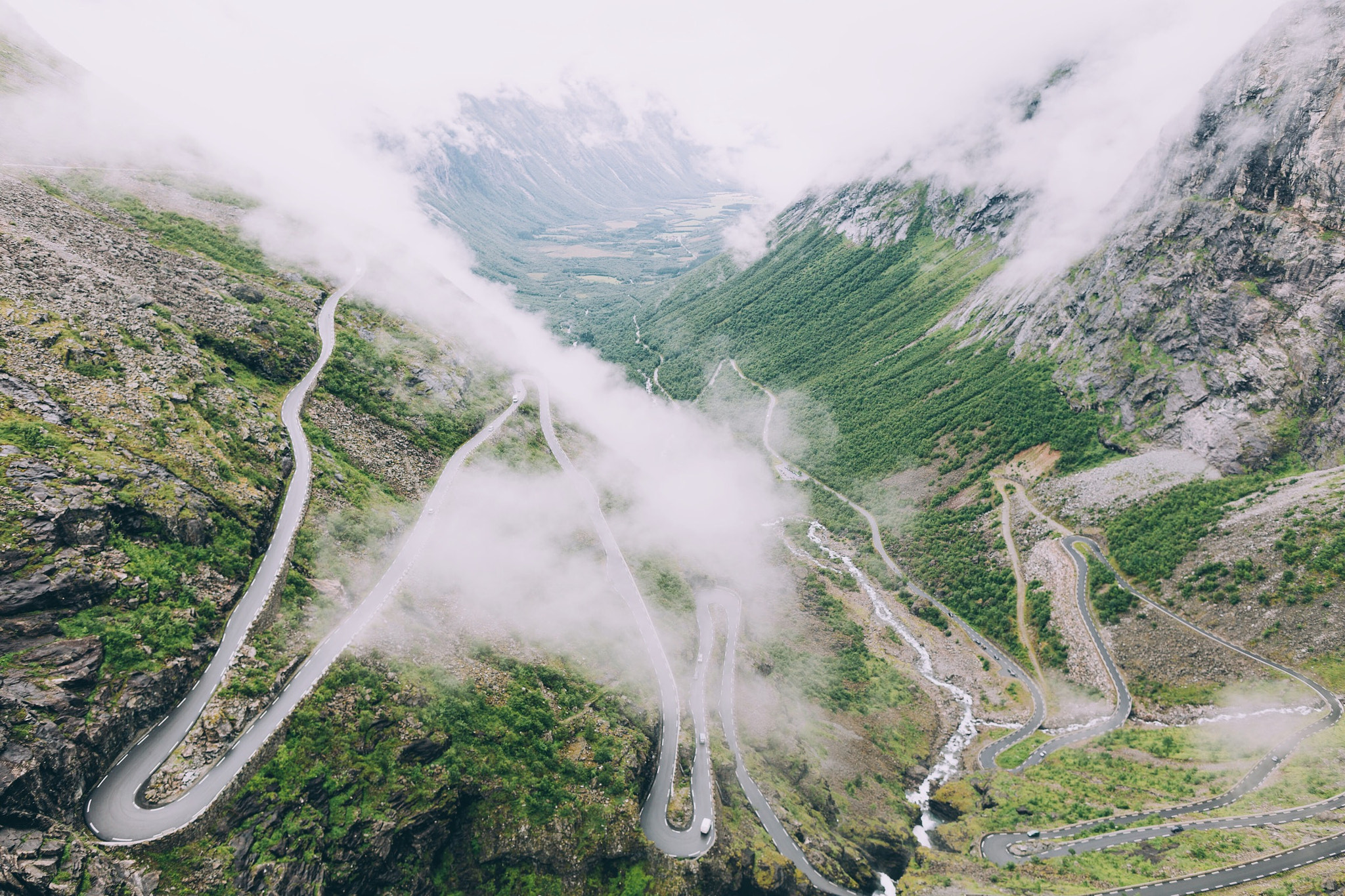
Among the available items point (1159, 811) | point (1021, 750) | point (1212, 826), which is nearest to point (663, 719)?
point (1021, 750)

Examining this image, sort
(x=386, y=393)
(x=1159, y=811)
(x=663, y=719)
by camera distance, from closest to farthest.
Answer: (x=1159, y=811), (x=663, y=719), (x=386, y=393)

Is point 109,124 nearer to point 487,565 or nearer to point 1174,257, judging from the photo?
point 487,565

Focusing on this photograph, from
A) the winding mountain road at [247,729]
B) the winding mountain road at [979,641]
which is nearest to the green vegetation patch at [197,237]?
the winding mountain road at [247,729]

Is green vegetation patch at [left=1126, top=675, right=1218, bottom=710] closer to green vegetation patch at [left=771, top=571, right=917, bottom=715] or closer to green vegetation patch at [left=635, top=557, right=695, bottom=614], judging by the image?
green vegetation patch at [left=771, top=571, right=917, bottom=715]

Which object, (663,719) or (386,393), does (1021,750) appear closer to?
(663,719)

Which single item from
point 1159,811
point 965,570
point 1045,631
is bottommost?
point 1159,811
